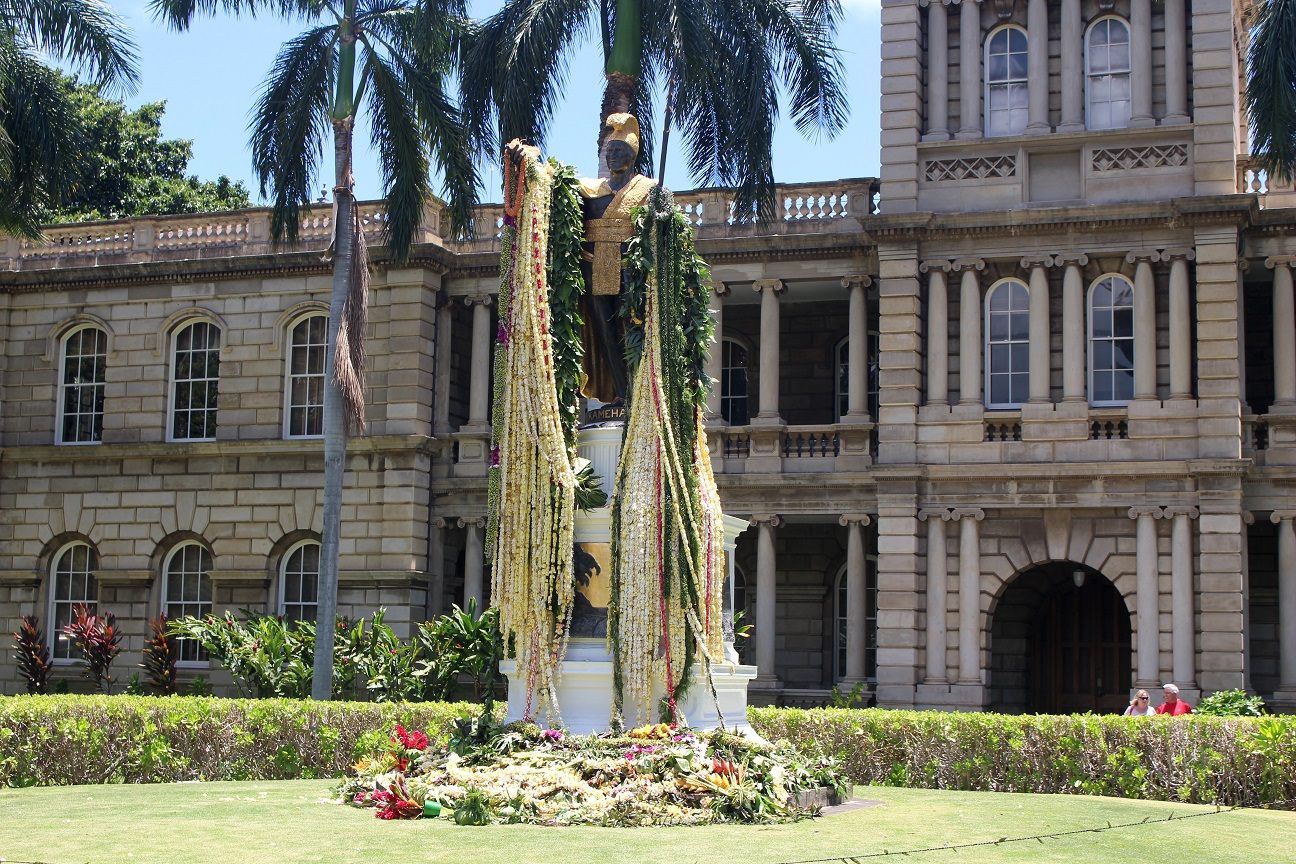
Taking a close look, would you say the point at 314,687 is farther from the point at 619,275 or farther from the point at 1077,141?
the point at 1077,141

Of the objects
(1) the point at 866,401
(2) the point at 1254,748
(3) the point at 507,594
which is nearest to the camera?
(3) the point at 507,594

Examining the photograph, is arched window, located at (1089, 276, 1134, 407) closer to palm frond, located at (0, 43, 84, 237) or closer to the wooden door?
the wooden door

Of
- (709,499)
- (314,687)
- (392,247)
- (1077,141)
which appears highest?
(1077,141)

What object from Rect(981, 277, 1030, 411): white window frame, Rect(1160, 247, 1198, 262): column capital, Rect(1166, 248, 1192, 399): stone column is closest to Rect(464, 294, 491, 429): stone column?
Rect(981, 277, 1030, 411): white window frame

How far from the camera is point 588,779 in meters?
11.0

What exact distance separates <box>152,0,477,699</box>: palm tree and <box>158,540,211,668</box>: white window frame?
789cm

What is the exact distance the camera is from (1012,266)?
1107 inches

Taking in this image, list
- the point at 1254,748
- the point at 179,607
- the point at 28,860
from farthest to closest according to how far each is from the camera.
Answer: the point at 179,607 < the point at 1254,748 < the point at 28,860

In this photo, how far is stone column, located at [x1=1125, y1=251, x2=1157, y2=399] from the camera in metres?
26.9

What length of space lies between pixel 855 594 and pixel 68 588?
15.5 m

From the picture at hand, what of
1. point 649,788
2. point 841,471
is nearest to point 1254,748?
point 649,788

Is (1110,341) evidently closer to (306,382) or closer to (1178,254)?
(1178,254)

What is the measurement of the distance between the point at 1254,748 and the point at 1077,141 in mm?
15659

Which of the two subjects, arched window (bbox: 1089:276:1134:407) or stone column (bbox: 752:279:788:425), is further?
stone column (bbox: 752:279:788:425)
